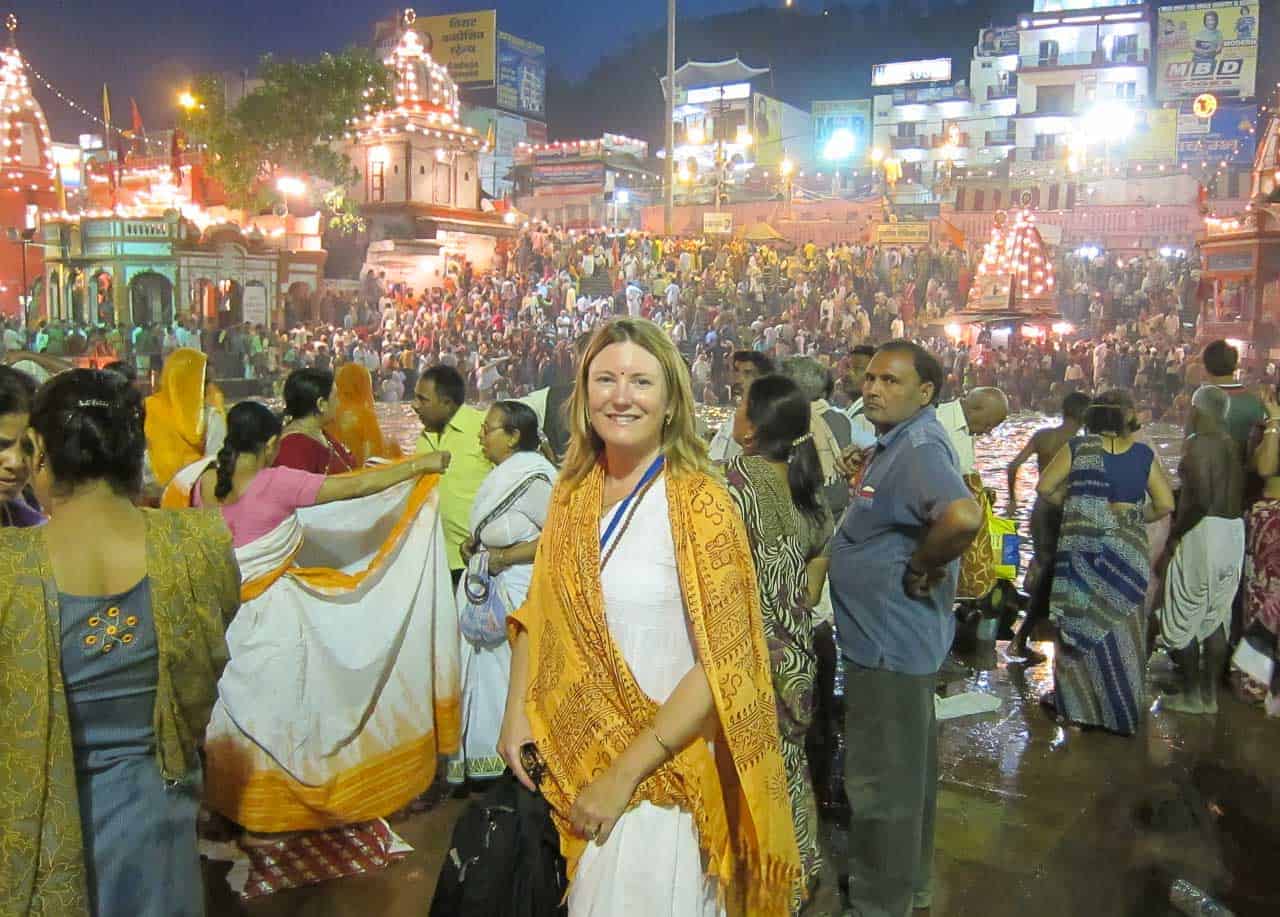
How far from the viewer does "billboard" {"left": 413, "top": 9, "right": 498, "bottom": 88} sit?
37969mm

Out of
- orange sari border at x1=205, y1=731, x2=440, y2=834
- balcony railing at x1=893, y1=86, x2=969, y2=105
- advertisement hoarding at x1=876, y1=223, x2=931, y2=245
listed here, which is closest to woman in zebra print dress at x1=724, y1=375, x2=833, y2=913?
orange sari border at x1=205, y1=731, x2=440, y2=834

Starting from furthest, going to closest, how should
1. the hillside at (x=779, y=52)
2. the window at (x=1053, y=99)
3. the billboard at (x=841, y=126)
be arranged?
the hillside at (x=779, y=52), the billboard at (x=841, y=126), the window at (x=1053, y=99)

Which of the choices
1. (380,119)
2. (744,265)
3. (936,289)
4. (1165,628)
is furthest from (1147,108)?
(1165,628)

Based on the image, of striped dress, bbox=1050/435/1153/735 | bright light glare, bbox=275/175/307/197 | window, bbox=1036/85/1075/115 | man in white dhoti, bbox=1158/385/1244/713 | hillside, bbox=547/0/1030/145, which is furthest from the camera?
hillside, bbox=547/0/1030/145

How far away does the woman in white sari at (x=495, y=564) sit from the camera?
12.4 feet

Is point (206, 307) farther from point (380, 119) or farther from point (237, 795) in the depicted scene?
point (237, 795)

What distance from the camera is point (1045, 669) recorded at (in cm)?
591

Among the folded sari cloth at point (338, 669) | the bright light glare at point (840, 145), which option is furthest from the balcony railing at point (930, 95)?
the folded sari cloth at point (338, 669)

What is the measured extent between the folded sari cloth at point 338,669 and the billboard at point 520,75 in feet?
139

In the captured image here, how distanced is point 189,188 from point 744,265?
16.4 meters

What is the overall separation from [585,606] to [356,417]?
3.76 meters

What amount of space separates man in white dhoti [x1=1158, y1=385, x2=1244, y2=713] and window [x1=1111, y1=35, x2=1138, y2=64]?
31421 millimetres

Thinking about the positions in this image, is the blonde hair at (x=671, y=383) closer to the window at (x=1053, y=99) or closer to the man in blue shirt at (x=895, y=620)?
the man in blue shirt at (x=895, y=620)

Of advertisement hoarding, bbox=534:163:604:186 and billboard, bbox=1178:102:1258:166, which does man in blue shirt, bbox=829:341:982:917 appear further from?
advertisement hoarding, bbox=534:163:604:186
